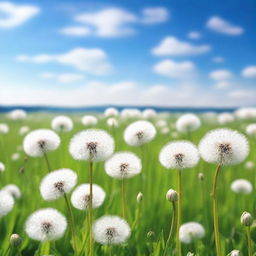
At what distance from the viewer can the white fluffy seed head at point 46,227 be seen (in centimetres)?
146

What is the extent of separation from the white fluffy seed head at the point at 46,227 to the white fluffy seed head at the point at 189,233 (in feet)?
2.06

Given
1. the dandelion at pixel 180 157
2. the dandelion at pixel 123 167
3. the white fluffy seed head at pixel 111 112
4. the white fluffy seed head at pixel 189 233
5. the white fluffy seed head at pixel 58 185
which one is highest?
the white fluffy seed head at pixel 111 112

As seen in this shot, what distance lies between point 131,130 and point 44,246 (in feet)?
2.05

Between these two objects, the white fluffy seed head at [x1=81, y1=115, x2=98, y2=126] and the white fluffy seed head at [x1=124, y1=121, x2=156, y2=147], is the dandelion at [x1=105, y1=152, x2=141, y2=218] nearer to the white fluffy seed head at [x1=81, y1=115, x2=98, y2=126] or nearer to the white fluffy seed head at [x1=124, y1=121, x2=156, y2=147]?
the white fluffy seed head at [x1=124, y1=121, x2=156, y2=147]

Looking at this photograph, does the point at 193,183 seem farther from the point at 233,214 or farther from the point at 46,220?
the point at 46,220

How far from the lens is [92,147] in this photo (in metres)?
1.34

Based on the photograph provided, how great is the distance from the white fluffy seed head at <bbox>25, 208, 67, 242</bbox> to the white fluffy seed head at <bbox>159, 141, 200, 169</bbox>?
0.44 m

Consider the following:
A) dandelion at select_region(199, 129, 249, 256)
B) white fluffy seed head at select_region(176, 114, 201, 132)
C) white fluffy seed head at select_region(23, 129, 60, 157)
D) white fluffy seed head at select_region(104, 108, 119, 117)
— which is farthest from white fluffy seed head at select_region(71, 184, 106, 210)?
white fluffy seed head at select_region(104, 108, 119, 117)

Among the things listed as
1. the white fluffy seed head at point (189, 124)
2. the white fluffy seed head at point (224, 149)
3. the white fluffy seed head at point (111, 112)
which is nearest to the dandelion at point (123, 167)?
the white fluffy seed head at point (224, 149)

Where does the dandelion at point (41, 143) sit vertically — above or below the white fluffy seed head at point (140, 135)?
below

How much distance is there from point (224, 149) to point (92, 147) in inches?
16.6

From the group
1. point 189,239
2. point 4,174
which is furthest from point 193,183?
point 4,174

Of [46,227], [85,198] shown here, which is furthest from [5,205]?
[85,198]

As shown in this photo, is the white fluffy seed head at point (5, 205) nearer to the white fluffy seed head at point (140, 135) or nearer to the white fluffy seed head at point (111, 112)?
the white fluffy seed head at point (140, 135)
